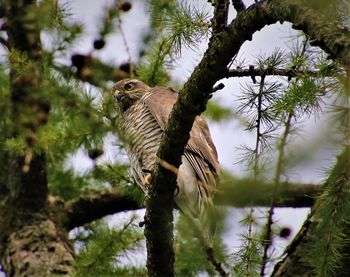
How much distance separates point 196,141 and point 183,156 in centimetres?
16

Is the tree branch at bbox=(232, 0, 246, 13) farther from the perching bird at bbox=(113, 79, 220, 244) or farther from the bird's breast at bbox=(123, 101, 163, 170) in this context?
the bird's breast at bbox=(123, 101, 163, 170)

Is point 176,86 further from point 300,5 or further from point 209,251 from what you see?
point 300,5

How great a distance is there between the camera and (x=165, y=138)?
3.42 m

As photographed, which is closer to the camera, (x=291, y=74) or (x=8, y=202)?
(x=291, y=74)

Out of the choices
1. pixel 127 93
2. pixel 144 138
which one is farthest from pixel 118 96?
pixel 144 138

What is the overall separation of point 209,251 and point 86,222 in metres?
1.69

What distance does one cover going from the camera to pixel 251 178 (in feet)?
10.4

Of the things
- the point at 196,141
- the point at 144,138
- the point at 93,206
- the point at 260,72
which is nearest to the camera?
the point at 260,72

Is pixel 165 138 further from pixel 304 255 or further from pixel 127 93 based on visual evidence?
pixel 127 93

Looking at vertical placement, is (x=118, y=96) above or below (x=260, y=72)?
above

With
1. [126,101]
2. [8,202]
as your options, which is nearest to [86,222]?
[8,202]

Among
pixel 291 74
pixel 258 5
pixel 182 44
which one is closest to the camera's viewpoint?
pixel 258 5

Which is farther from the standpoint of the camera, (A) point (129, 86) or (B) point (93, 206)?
(A) point (129, 86)

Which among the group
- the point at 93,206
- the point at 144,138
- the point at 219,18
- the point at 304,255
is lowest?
the point at 304,255
